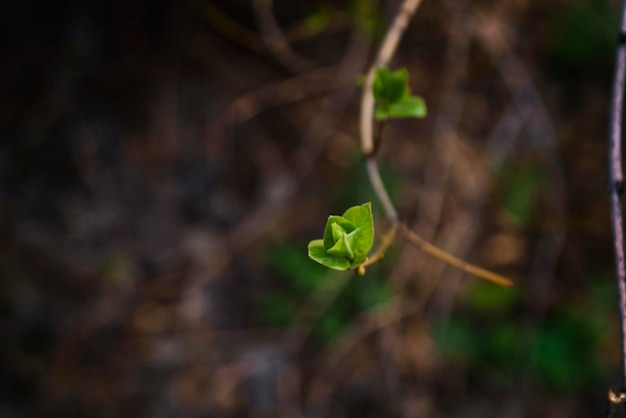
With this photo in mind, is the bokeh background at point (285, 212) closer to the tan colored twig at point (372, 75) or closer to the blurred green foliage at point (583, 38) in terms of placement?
the blurred green foliage at point (583, 38)

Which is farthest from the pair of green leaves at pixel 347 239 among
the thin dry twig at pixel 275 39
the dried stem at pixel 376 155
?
the thin dry twig at pixel 275 39

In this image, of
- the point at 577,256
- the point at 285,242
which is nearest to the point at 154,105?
the point at 285,242

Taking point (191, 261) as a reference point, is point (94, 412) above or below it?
below

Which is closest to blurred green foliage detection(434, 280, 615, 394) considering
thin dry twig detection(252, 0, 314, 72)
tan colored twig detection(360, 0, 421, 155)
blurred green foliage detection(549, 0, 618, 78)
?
blurred green foliage detection(549, 0, 618, 78)

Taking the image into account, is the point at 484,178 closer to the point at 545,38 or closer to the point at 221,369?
the point at 545,38

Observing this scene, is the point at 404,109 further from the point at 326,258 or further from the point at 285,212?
the point at 285,212

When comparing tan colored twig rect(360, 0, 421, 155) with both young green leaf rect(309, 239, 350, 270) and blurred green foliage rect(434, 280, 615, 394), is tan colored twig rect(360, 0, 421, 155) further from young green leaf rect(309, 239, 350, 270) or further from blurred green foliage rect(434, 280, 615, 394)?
blurred green foliage rect(434, 280, 615, 394)
